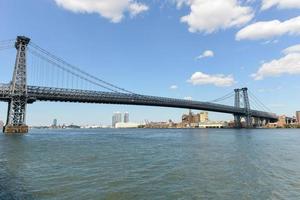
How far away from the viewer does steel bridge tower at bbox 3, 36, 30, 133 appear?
62.5m

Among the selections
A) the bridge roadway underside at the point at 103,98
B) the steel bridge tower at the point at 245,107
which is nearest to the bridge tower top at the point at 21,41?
the bridge roadway underside at the point at 103,98

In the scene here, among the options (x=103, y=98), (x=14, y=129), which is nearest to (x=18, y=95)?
(x=14, y=129)

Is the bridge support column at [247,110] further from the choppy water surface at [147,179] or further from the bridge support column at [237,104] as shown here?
the choppy water surface at [147,179]

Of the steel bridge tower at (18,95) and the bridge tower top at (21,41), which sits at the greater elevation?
the bridge tower top at (21,41)

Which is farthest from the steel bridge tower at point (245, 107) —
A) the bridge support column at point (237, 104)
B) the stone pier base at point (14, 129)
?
the stone pier base at point (14, 129)

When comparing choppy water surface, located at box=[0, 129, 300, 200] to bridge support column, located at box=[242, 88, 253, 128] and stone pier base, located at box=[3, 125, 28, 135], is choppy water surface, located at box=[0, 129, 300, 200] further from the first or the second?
bridge support column, located at box=[242, 88, 253, 128]

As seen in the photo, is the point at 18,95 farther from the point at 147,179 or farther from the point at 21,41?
the point at 147,179

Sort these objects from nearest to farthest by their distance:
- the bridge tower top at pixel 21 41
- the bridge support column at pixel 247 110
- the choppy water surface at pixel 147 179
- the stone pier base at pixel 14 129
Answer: the choppy water surface at pixel 147 179 → the stone pier base at pixel 14 129 → the bridge tower top at pixel 21 41 → the bridge support column at pixel 247 110

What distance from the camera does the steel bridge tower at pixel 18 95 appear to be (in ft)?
205

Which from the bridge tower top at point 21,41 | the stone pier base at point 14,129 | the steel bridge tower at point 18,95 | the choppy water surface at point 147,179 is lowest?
the choppy water surface at point 147,179

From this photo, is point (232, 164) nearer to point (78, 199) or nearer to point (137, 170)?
point (137, 170)

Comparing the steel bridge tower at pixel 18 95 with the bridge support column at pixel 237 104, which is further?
the bridge support column at pixel 237 104

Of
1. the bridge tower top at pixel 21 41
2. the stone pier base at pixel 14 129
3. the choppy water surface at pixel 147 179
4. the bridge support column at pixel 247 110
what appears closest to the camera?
the choppy water surface at pixel 147 179

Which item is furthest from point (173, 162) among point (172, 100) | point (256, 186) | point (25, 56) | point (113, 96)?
point (172, 100)
